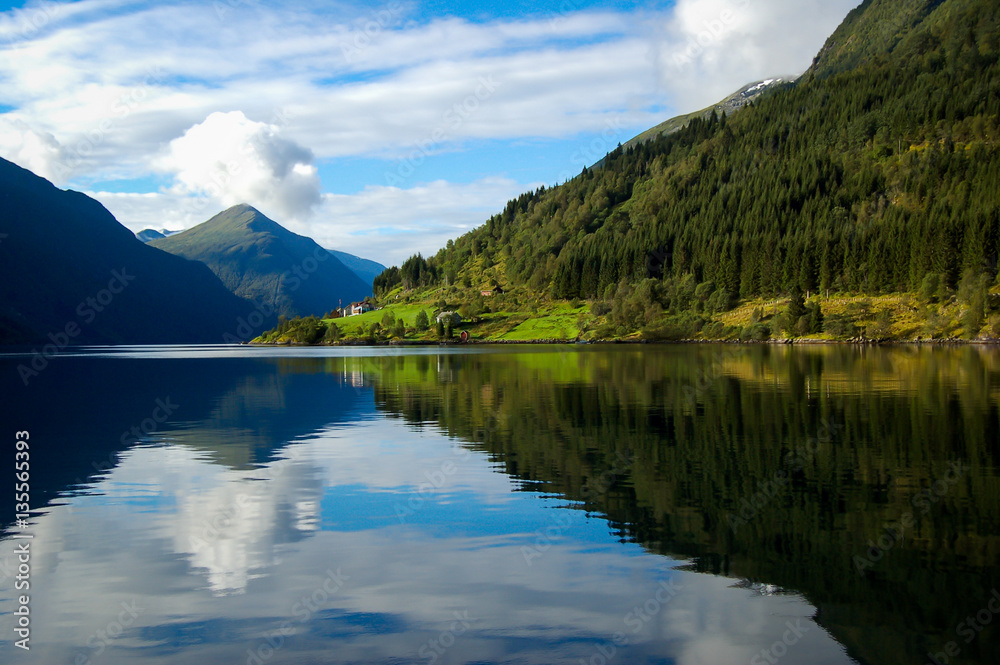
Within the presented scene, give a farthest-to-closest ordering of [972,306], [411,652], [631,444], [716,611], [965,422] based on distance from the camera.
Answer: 1. [972,306]
2. [965,422]
3. [631,444]
4. [716,611]
5. [411,652]

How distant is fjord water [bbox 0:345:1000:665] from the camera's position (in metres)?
12.3

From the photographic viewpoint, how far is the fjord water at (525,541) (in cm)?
1229

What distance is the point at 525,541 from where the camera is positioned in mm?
17625

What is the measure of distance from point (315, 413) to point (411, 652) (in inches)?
1420

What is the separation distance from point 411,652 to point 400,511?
922cm

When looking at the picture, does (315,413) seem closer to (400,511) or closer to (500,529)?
(400,511)

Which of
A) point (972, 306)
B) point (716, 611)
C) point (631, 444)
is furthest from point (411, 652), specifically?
point (972, 306)

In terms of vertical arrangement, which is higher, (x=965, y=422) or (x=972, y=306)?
(x=972, y=306)

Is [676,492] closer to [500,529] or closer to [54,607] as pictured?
[500,529]

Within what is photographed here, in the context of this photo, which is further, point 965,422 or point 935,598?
point 965,422

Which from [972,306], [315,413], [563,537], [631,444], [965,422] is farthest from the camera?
[972,306]

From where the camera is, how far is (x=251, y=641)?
1220 centimetres

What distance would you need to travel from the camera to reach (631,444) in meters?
29.8

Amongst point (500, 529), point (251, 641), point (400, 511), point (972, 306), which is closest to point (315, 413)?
point (400, 511)
